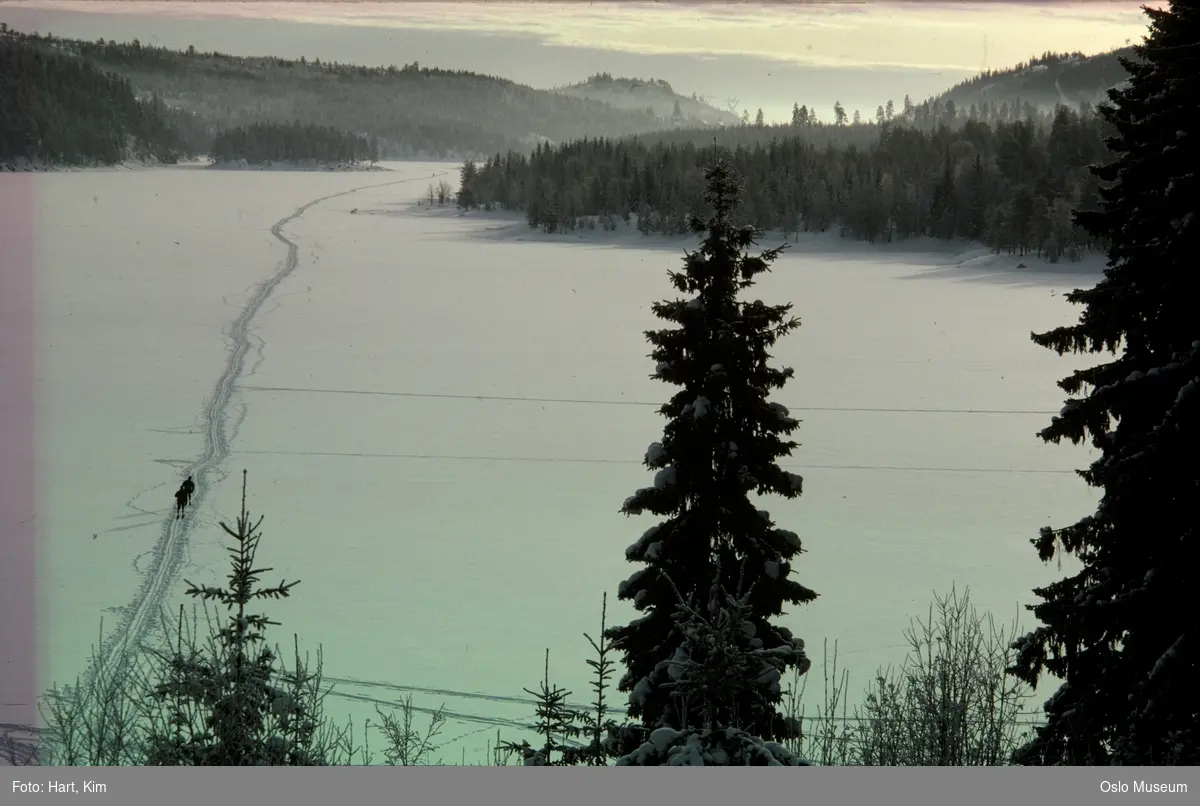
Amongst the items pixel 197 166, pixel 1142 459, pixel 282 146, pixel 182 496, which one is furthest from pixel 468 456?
pixel 282 146

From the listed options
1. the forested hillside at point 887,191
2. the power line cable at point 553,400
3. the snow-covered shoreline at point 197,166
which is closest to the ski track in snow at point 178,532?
the power line cable at point 553,400

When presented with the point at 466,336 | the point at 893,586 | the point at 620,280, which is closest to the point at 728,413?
the point at 893,586

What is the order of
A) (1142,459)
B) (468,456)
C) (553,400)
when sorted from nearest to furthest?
(1142,459) < (468,456) < (553,400)

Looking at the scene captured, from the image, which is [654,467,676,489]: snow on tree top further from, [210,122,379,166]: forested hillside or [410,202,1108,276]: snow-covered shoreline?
[210,122,379,166]: forested hillside

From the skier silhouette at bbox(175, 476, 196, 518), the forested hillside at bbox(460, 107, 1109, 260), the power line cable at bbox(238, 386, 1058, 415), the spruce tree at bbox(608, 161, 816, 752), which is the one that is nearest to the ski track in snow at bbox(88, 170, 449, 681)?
the skier silhouette at bbox(175, 476, 196, 518)

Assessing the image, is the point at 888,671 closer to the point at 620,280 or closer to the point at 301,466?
the point at 301,466

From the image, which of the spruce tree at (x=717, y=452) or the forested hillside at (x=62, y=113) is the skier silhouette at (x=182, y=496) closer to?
the spruce tree at (x=717, y=452)

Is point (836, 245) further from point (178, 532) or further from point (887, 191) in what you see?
point (178, 532)
